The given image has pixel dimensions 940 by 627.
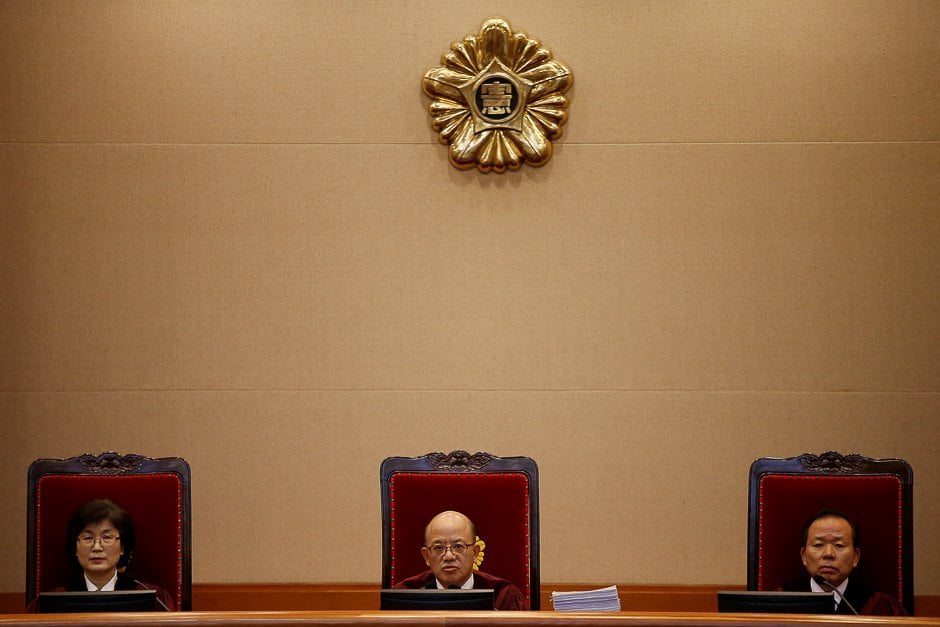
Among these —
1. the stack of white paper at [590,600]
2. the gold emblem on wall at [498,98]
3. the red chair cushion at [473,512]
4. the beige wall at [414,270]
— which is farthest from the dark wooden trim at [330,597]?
the gold emblem on wall at [498,98]

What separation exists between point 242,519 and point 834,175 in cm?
268

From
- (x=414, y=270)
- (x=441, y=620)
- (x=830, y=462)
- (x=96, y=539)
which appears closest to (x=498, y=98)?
(x=414, y=270)

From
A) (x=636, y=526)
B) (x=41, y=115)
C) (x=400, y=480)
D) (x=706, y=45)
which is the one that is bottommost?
(x=636, y=526)

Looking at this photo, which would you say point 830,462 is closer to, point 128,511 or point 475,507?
point 475,507

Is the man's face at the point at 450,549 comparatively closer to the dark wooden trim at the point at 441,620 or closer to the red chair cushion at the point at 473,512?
the red chair cushion at the point at 473,512

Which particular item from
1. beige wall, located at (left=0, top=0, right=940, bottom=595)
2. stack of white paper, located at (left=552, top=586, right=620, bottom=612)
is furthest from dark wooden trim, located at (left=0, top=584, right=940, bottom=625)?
stack of white paper, located at (left=552, top=586, right=620, bottom=612)

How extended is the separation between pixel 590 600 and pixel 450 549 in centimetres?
48

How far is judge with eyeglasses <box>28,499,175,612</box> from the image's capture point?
10.1ft

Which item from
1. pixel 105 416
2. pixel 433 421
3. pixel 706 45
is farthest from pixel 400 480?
pixel 706 45

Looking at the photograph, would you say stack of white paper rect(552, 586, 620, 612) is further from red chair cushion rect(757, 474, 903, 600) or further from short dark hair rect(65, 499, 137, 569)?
short dark hair rect(65, 499, 137, 569)

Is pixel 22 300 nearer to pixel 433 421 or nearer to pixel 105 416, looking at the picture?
pixel 105 416

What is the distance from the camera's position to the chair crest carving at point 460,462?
3.27 meters

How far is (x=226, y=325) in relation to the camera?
4172 millimetres

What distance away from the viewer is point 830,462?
3205 millimetres
